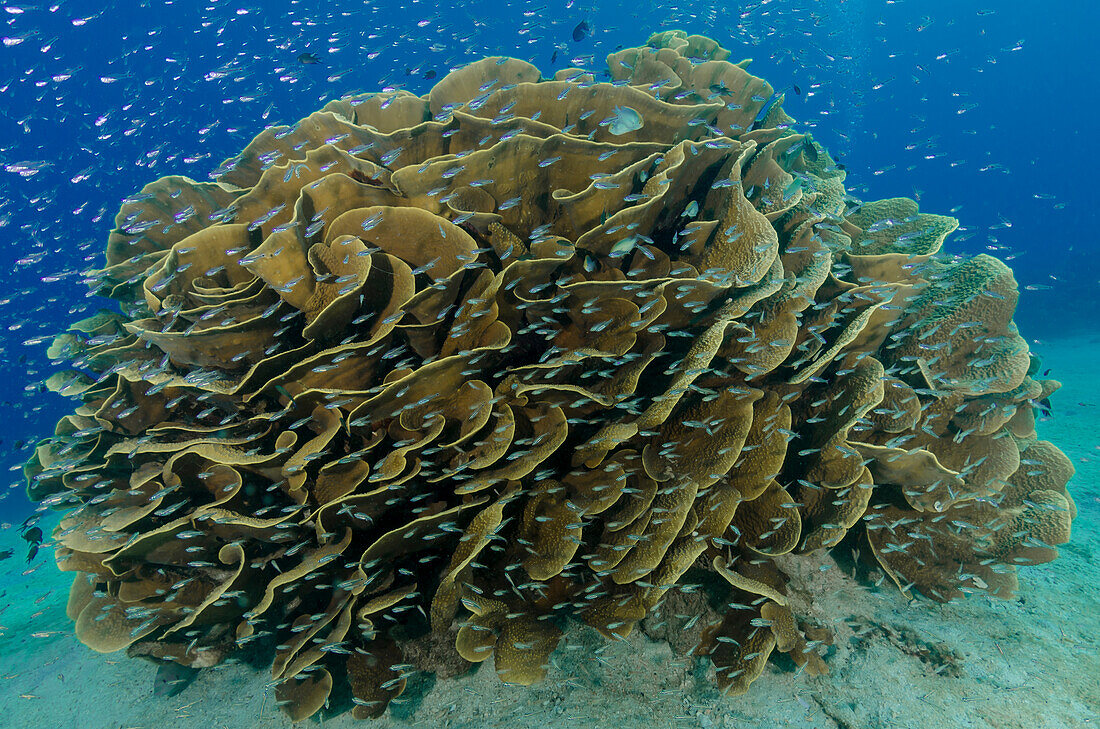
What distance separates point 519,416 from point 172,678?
132 inches

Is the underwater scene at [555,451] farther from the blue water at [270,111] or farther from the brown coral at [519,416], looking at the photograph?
the blue water at [270,111]

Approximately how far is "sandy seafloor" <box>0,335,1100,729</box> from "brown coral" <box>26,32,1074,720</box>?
209 millimetres

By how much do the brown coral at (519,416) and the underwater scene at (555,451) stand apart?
3 centimetres

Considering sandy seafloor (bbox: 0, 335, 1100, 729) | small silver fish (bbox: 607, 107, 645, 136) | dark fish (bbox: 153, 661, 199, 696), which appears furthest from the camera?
Result: dark fish (bbox: 153, 661, 199, 696)

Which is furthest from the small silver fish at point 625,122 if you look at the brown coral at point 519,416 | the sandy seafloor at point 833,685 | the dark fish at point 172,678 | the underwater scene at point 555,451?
the dark fish at point 172,678

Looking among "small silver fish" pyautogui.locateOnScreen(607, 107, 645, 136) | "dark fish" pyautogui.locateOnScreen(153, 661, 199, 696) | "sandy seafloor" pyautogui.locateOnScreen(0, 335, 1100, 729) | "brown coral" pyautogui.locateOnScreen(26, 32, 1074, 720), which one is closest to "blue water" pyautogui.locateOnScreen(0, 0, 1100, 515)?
"small silver fish" pyautogui.locateOnScreen(607, 107, 645, 136)

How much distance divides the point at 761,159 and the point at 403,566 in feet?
11.8

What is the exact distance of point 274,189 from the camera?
11.1 ft

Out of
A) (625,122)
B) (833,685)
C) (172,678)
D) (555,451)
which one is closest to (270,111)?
(625,122)

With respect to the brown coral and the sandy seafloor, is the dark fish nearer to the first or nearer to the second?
the sandy seafloor

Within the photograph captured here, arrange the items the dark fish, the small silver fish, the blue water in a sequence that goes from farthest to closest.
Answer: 1. the blue water
2. the dark fish
3. the small silver fish

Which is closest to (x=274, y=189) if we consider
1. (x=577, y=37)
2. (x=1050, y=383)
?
(x=1050, y=383)

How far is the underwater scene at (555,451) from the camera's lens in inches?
108

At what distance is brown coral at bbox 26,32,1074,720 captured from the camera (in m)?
2.75
